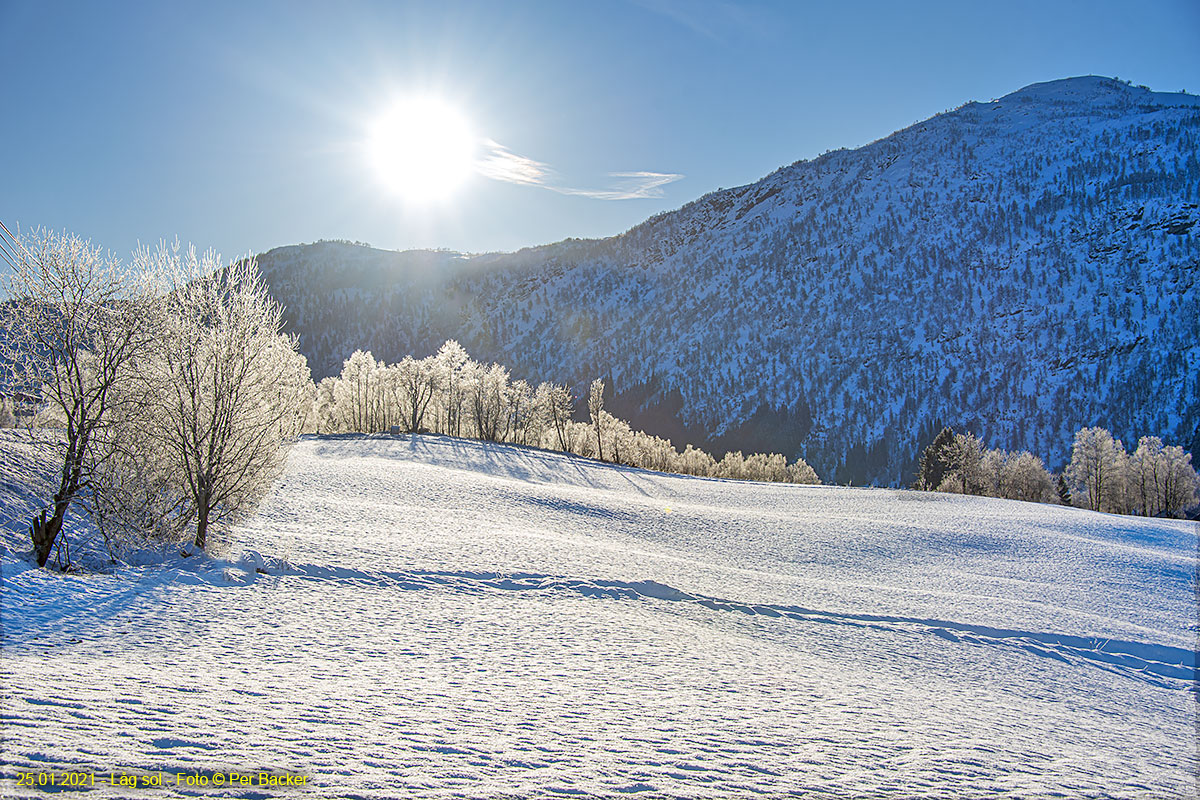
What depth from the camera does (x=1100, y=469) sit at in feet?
196

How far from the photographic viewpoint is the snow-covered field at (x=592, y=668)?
5387 mm

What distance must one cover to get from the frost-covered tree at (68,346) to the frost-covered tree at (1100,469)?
255 ft

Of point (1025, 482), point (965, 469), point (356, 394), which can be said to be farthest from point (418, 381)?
point (1025, 482)

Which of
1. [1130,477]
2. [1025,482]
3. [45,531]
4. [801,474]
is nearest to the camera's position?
[45,531]

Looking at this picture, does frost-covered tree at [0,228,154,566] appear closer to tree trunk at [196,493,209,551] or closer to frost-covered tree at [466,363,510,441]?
tree trunk at [196,493,209,551]

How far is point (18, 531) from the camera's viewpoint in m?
11.6

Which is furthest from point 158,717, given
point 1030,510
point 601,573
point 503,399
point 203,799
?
point 503,399

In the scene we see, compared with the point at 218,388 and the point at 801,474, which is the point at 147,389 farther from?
the point at 801,474

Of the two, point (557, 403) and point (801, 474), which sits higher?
point (557, 403)

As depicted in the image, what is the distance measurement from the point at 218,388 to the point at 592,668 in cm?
1197

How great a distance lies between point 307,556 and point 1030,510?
38.1 metres

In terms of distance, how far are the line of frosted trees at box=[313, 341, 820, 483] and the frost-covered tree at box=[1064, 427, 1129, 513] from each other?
109 feet

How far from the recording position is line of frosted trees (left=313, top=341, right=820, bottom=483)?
70.6 m

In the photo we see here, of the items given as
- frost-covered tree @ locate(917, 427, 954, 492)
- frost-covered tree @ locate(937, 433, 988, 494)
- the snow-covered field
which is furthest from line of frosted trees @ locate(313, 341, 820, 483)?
the snow-covered field
